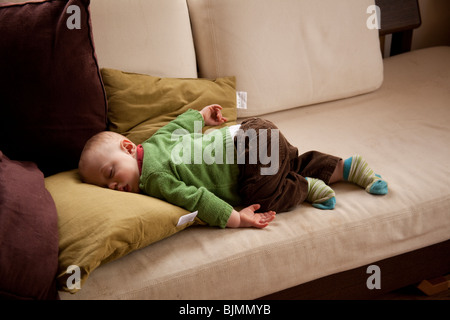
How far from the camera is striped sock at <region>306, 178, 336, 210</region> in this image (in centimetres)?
125

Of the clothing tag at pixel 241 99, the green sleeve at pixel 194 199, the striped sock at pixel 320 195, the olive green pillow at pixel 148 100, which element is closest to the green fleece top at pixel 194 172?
the green sleeve at pixel 194 199

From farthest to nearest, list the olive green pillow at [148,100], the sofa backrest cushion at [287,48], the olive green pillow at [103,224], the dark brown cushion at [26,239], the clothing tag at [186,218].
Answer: the sofa backrest cushion at [287,48] → the olive green pillow at [148,100] → the clothing tag at [186,218] → the olive green pillow at [103,224] → the dark brown cushion at [26,239]

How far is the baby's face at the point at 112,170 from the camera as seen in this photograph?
1.25 meters

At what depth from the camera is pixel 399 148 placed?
58.7 inches

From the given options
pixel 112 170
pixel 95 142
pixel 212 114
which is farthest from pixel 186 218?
pixel 212 114

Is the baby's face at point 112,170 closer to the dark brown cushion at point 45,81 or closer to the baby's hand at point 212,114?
the dark brown cushion at point 45,81

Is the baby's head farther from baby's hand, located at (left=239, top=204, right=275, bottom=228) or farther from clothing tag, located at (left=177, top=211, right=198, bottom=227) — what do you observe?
baby's hand, located at (left=239, top=204, right=275, bottom=228)

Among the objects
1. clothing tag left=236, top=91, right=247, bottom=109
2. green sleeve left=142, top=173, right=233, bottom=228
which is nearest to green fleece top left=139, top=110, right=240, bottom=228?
green sleeve left=142, top=173, right=233, bottom=228

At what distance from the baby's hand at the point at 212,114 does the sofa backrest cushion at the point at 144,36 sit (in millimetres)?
194

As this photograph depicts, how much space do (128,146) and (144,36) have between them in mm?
438
